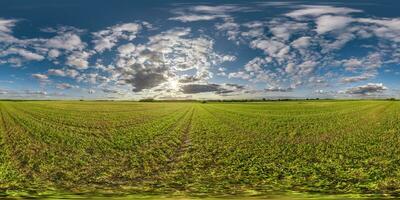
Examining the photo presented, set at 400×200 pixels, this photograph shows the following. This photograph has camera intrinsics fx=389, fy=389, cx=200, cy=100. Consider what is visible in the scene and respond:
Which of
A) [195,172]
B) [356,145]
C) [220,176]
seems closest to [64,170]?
[195,172]

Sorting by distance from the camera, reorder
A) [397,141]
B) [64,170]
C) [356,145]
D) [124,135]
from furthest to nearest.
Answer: [124,135], [397,141], [356,145], [64,170]

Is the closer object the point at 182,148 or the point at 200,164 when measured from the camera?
the point at 200,164

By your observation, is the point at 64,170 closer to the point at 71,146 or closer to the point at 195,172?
the point at 195,172

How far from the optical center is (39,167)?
60.7ft

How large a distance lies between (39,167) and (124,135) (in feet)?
44.6

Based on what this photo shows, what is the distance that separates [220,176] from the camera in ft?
54.0

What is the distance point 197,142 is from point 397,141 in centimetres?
1391

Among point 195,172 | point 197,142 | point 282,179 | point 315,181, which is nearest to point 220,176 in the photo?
point 195,172

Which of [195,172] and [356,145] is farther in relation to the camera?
[356,145]

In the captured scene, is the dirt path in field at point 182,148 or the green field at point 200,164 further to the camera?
the dirt path in field at point 182,148

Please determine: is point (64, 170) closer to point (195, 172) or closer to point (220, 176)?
point (195, 172)

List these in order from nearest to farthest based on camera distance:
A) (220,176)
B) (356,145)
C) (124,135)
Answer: (220,176), (356,145), (124,135)

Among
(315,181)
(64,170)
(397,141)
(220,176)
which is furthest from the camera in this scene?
(397,141)

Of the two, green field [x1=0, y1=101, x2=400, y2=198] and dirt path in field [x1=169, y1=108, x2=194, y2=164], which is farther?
dirt path in field [x1=169, y1=108, x2=194, y2=164]
